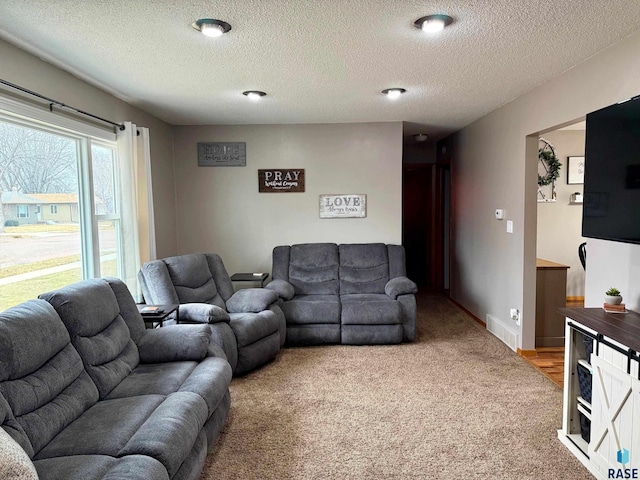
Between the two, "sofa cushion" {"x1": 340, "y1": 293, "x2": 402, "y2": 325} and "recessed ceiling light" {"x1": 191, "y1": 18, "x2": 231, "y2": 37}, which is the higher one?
"recessed ceiling light" {"x1": 191, "y1": 18, "x2": 231, "y2": 37}

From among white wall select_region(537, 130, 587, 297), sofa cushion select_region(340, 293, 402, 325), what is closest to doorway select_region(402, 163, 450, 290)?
white wall select_region(537, 130, 587, 297)

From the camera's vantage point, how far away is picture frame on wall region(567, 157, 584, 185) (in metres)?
5.66

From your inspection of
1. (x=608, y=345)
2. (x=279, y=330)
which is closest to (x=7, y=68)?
(x=279, y=330)

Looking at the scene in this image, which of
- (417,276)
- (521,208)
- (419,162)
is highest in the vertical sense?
(419,162)

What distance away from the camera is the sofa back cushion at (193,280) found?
3.85 metres

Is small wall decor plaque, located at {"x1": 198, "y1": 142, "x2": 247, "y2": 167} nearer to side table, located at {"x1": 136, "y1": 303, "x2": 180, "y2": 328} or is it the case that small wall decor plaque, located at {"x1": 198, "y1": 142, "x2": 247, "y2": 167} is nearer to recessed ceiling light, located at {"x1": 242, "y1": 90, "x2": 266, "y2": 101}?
recessed ceiling light, located at {"x1": 242, "y1": 90, "x2": 266, "y2": 101}

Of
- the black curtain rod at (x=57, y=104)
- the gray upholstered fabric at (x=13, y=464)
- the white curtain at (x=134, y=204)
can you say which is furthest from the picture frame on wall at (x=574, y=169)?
the gray upholstered fabric at (x=13, y=464)

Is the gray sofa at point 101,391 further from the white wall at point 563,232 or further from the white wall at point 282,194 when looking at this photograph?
the white wall at point 563,232

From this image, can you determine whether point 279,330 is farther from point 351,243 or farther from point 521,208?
point 521,208

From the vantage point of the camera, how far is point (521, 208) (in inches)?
154

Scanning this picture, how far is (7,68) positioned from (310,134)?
10.5ft

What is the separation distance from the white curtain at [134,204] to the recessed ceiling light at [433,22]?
2639mm

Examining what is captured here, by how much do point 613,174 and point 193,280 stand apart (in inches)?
128

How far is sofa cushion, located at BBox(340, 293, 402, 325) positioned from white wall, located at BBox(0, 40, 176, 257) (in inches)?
85.6
